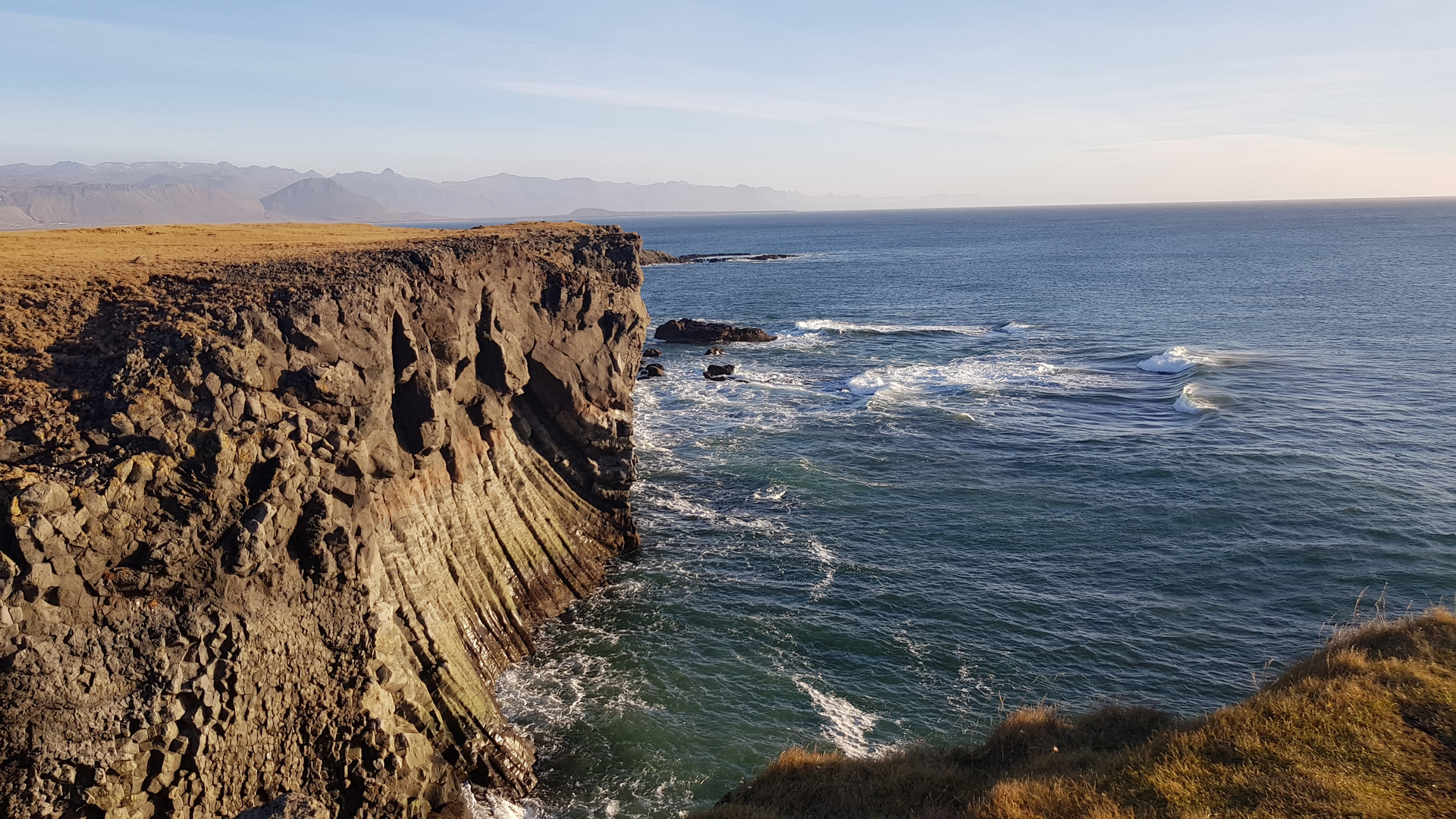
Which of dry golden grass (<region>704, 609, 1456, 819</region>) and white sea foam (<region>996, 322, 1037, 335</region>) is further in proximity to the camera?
white sea foam (<region>996, 322, 1037, 335</region>)

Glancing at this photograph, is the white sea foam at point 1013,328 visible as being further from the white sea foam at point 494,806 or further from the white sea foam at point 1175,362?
the white sea foam at point 494,806

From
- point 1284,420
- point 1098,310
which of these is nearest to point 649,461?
point 1284,420

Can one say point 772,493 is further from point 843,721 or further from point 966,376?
point 966,376

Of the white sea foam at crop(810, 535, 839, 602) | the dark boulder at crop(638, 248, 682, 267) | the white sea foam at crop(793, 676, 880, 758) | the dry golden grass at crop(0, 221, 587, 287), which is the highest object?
the dark boulder at crop(638, 248, 682, 267)

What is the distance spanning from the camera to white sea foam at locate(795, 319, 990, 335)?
83.5 meters

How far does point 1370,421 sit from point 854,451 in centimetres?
2884

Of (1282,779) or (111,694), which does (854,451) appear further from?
(111,694)

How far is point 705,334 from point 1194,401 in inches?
1735

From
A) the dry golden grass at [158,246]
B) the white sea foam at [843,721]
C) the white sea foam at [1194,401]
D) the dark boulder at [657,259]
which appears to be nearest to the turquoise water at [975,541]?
the white sea foam at [843,721]

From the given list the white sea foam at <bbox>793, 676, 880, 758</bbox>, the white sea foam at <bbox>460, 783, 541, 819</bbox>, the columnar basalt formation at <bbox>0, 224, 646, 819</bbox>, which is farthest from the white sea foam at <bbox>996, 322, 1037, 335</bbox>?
the white sea foam at <bbox>460, 783, 541, 819</bbox>

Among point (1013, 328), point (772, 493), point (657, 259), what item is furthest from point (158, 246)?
point (657, 259)

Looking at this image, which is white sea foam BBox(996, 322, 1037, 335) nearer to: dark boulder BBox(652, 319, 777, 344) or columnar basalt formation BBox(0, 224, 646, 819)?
dark boulder BBox(652, 319, 777, 344)

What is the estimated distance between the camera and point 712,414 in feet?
178

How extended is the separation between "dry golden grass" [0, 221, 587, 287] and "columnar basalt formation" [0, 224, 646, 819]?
0.82 ft
